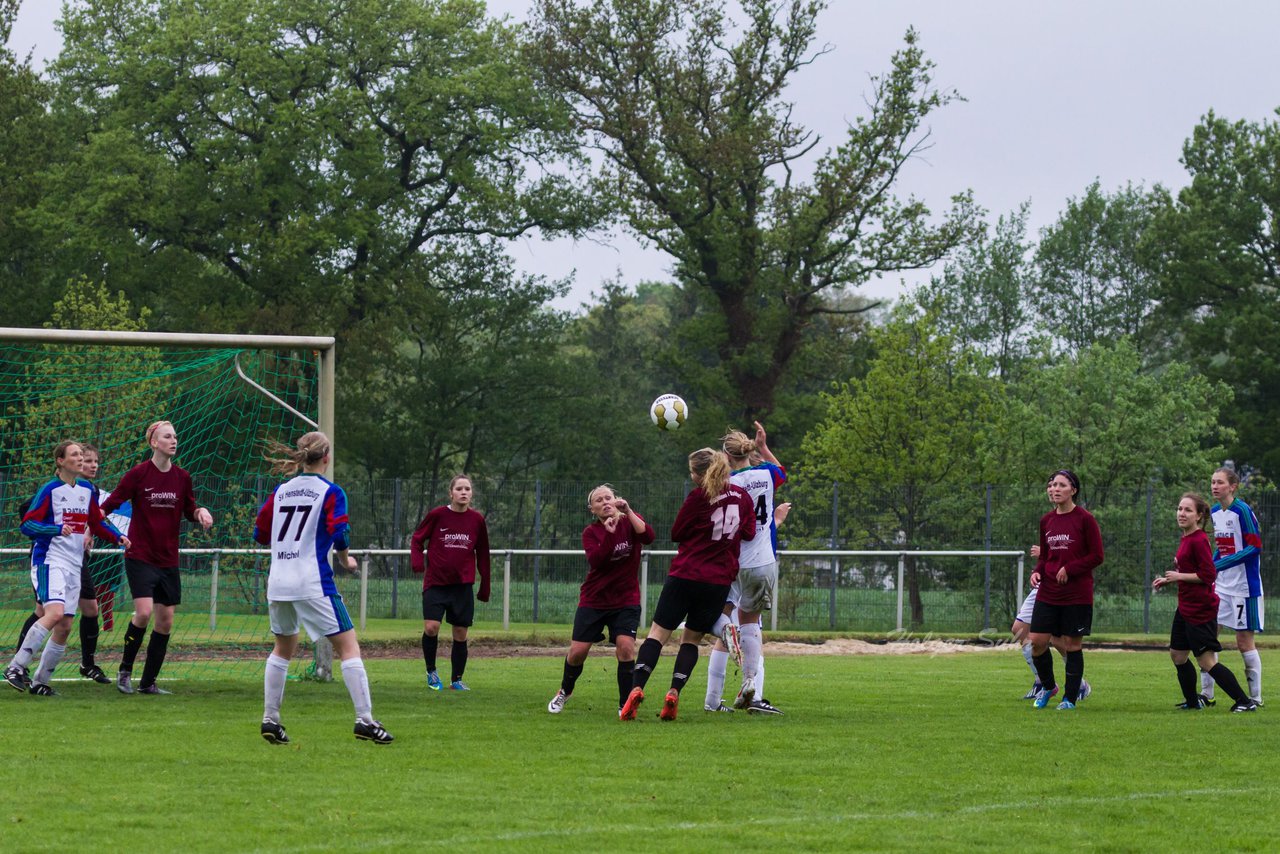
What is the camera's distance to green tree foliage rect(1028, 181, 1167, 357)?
67.8 meters

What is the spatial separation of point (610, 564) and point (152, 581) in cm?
349

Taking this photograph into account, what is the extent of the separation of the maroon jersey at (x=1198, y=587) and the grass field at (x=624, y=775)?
0.76 m

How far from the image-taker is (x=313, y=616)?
9.54 metres

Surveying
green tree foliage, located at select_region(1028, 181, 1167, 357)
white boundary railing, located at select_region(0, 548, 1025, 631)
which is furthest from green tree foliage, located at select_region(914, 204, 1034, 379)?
white boundary railing, located at select_region(0, 548, 1025, 631)

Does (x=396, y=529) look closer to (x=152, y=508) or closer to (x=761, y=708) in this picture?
(x=152, y=508)

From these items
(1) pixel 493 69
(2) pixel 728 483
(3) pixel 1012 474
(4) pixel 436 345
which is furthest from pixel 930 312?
(2) pixel 728 483

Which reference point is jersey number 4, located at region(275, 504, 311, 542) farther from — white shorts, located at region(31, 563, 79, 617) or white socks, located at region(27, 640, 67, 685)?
white socks, located at region(27, 640, 67, 685)

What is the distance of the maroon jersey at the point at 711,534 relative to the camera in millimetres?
11180

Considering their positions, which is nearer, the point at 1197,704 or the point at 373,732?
the point at 373,732

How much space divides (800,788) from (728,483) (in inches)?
142

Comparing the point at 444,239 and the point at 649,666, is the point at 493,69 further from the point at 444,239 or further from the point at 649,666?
the point at 649,666

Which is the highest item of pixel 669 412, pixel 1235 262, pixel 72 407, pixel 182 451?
pixel 1235 262

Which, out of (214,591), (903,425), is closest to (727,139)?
(903,425)

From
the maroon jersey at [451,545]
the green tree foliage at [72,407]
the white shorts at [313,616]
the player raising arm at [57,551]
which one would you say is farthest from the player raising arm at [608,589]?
the green tree foliage at [72,407]
